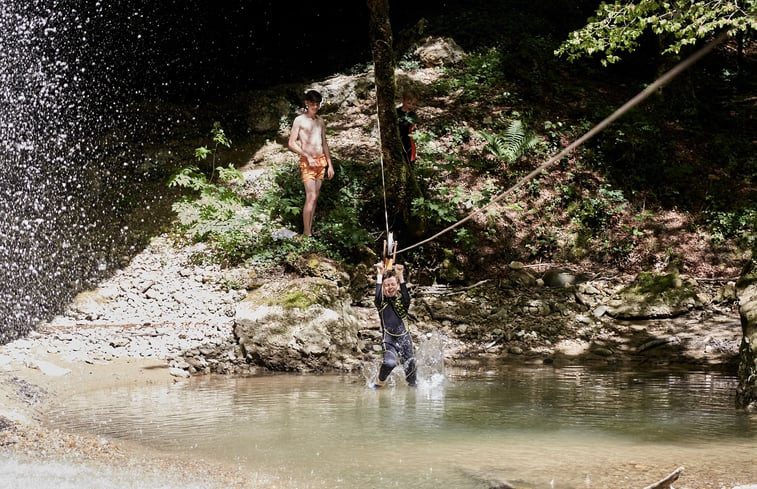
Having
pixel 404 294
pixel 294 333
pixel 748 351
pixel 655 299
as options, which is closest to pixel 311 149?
pixel 294 333

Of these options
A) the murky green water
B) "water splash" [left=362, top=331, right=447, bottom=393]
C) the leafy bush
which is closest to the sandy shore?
the murky green water

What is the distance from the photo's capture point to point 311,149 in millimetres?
10727

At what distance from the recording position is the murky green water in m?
4.58

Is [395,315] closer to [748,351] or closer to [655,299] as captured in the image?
[748,351]

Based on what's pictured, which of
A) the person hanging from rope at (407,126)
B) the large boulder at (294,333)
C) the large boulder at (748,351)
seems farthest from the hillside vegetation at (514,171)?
the large boulder at (748,351)

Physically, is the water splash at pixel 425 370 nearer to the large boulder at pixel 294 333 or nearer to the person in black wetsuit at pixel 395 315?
the person in black wetsuit at pixel 395 315

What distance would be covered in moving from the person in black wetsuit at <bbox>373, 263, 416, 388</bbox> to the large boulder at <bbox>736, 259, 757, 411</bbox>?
3.52m

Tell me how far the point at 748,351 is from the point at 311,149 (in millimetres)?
6835

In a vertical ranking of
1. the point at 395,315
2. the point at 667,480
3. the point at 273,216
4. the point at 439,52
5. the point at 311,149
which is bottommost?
the point at 667,480

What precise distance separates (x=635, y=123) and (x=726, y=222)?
3.47 metres

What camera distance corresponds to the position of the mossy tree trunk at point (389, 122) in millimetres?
11297

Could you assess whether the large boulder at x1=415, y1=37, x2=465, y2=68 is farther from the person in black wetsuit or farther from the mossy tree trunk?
the person in black wetsuit

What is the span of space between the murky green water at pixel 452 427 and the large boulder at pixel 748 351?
0.73 ft

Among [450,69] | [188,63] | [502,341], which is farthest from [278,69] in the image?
→ [502,341]
